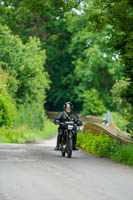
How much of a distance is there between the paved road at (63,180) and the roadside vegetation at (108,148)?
1.83 ft

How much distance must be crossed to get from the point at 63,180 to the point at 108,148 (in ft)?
21.9

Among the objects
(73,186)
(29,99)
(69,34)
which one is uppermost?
(69,34)

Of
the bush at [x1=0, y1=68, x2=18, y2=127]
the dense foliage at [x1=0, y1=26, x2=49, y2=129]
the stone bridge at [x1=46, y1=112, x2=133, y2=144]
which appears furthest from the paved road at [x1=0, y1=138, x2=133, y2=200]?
the dense foliage at [x1=0, y1=26, x2=49, y2=129]

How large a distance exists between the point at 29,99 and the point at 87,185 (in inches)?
1145

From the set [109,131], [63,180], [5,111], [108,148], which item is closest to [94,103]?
[5,111]

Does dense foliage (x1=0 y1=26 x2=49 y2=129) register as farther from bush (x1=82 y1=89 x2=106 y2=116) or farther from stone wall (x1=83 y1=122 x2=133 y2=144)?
bush (x1=82 y1=89 x2=106 y2=116)

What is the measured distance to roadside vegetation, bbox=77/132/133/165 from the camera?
15.1 meters

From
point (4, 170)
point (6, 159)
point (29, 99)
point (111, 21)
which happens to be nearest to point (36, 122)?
point (29, 99)

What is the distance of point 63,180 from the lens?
34.3ft

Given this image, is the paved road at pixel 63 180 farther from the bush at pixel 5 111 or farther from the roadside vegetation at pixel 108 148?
the bush at pixel 5 111

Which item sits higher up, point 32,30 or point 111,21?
point 32,30

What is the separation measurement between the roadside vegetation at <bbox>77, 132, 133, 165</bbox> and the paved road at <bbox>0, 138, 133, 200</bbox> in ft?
1.83

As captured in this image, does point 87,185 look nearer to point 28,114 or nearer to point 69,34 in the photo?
point 28,114

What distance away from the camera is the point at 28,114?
3709 cm
